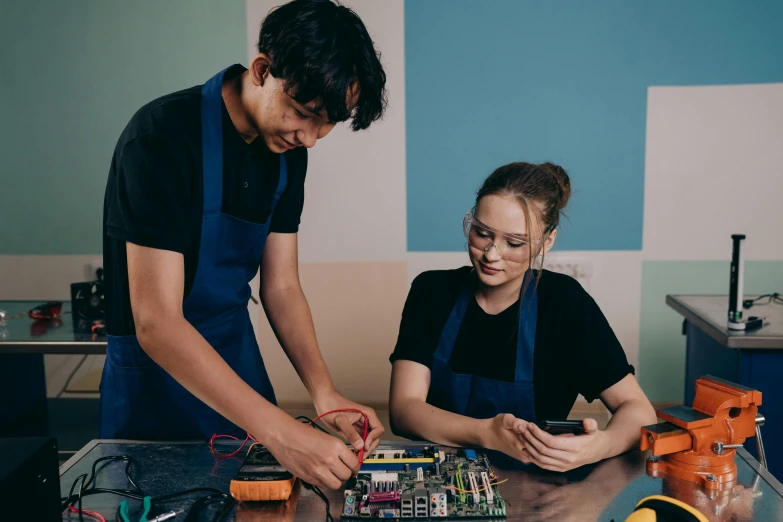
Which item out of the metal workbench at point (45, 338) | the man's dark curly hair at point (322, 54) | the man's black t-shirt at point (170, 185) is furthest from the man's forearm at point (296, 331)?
the metal workbench at point (45, 338)

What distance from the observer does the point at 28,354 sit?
271cm

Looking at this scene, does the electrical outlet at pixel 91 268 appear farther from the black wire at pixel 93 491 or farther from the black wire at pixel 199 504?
the black wire at pixel 199 504

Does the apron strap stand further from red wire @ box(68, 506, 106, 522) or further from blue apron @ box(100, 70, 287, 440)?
red wire @ box(68, 506, 106, 522)

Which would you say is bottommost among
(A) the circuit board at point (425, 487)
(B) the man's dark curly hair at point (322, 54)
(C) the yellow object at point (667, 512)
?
(A) the circuit board at point (425, 487)

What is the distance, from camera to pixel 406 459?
4.00 ft

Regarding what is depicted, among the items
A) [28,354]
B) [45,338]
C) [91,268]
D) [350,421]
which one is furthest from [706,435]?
[91,268]

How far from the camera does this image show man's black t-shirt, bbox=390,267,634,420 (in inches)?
64.4

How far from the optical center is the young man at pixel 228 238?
43.3 inches

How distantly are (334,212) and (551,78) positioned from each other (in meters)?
1.28

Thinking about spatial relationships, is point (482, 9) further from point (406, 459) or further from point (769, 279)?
point (406, 459)

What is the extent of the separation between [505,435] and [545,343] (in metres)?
0.43

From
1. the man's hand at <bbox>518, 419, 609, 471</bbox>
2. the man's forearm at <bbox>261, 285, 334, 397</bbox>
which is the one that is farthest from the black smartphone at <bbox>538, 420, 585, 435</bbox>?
the man's forearm at <bbox>261, 285, 334, 397</bbox>

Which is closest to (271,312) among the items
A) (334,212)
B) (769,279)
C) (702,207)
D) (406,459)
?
(406,459)

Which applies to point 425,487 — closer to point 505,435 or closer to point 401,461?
point 401,461
